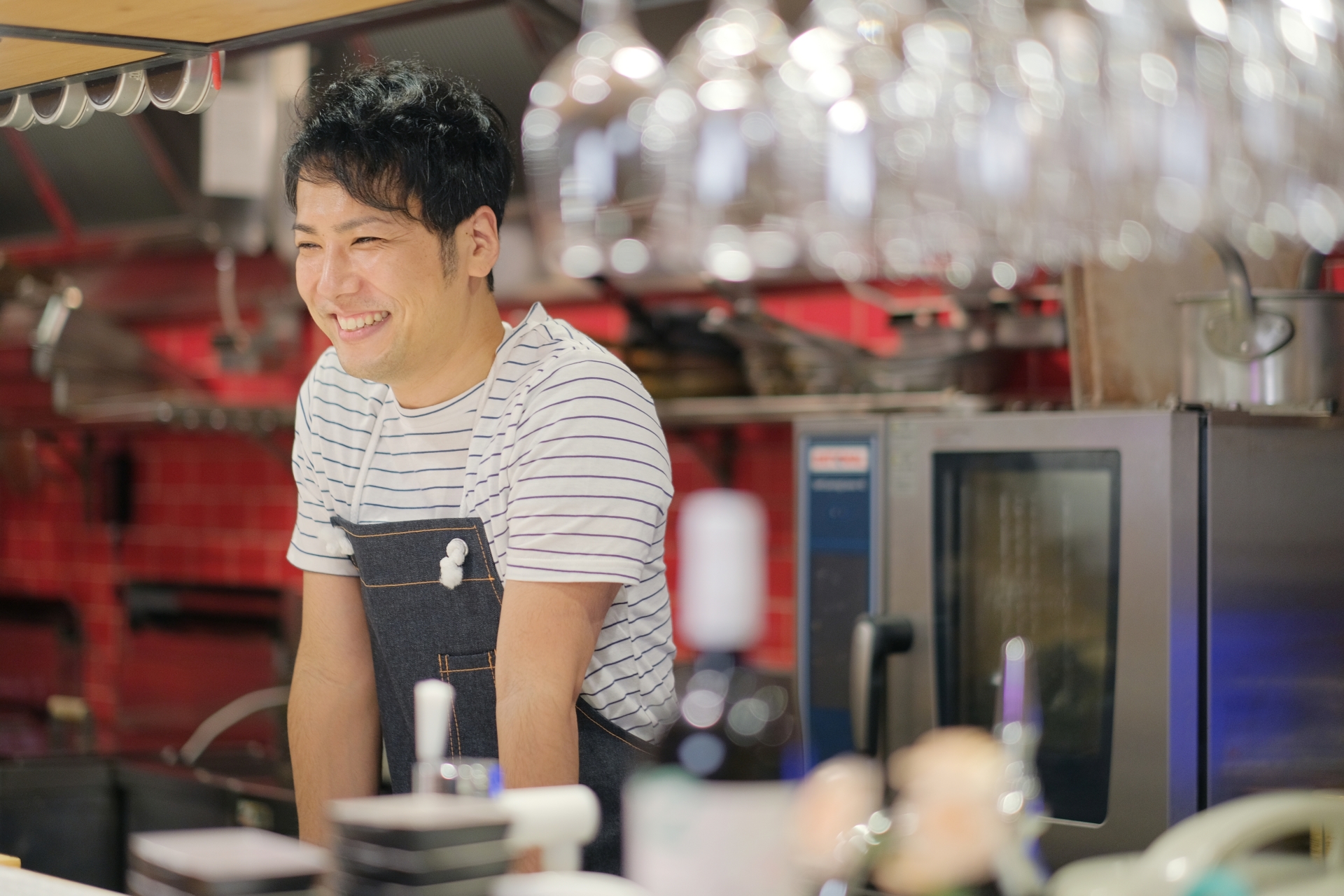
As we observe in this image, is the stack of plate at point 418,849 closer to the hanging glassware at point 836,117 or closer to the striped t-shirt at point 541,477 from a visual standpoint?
the striped t-shirt at point 541,477

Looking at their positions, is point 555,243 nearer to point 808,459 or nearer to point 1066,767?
point 808,459

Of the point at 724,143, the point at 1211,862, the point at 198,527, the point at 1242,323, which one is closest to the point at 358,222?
the point at 724,143

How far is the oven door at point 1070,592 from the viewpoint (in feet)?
6.13

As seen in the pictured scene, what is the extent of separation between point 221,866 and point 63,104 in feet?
3.09

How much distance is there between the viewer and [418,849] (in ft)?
2.44

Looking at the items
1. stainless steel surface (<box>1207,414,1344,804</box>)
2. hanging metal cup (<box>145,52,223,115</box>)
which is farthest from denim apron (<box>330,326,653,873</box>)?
stainless steel surface (<box>1207,414,1344,804</box>)

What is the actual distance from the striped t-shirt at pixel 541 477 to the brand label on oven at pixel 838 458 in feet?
2.39

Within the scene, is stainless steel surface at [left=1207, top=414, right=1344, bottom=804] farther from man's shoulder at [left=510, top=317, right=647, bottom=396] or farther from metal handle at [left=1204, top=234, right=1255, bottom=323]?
man's shoulder at [left=510, top=317, right=647, bottom=396]

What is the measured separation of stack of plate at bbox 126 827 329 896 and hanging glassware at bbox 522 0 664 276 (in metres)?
1.23

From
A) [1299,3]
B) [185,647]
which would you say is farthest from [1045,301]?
[185,647]

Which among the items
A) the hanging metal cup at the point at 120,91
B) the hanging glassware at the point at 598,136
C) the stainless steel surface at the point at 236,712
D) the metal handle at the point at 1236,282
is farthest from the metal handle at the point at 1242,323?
the stainless steel surface at the point at 236,712

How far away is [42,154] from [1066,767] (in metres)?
3.21

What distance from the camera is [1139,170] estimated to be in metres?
1.88

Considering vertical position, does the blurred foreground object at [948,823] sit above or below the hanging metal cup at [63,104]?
below
